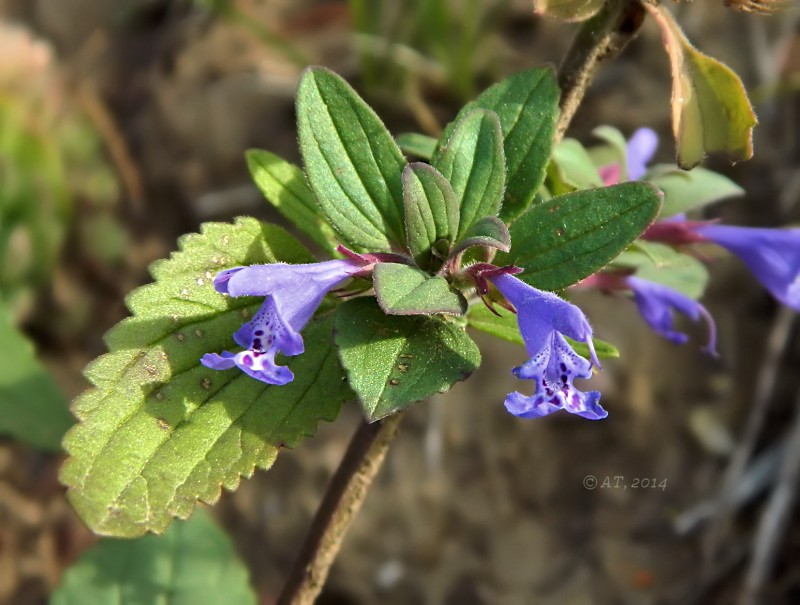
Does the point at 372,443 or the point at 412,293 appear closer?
the point at 412,293

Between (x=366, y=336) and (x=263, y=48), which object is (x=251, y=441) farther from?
(x=263, y=48)

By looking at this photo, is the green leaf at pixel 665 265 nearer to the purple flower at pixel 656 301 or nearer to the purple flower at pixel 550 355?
the purple flower at pixel 656 301

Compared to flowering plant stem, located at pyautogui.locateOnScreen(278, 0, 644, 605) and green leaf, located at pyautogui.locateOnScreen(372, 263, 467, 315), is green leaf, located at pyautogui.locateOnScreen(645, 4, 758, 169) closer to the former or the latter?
flowering plant stem, located at pyautogui.locateOnScreen(278, 0, 644, 605)

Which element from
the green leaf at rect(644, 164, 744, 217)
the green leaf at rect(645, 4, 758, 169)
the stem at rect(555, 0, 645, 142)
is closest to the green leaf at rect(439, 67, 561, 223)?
the stem at rect(555, 0, 645, 142)

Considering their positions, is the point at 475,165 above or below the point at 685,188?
above

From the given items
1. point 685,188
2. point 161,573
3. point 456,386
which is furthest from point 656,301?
point 456,386

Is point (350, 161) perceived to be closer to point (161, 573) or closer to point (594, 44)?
point (594, 44)

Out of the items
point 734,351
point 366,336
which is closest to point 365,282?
point 366,336

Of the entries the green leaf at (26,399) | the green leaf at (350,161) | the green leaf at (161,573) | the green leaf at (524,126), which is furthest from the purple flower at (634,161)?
the green leaf at (26,399)
